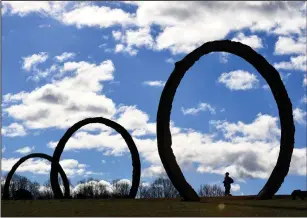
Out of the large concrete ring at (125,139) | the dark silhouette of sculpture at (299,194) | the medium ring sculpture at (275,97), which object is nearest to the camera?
the medium ring sculpture at (275,97)

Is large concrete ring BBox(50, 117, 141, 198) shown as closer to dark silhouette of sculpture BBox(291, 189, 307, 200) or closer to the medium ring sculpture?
the medium ring sculpture

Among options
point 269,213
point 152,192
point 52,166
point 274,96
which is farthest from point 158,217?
point 152,192

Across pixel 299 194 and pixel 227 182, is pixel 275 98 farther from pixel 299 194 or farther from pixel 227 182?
pixel 227 182

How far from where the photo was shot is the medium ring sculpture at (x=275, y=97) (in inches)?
698

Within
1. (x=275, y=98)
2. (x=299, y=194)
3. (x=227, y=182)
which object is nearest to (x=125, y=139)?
(x=227, y=182)

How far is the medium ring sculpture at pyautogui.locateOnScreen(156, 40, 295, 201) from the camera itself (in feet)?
58.1

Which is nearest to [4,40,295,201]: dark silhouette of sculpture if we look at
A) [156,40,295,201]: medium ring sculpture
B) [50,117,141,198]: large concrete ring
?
[156,40,295,201]: medium ring sculpture

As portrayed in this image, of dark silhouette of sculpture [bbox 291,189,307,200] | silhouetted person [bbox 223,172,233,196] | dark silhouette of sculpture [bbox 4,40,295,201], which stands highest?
dark silhouette of sculpture [bbox 4,40,295,201]

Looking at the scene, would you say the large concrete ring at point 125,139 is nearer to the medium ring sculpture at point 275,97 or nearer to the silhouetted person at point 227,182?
the silhouetted person at point 227,182

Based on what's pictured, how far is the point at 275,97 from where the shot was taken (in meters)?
19.5

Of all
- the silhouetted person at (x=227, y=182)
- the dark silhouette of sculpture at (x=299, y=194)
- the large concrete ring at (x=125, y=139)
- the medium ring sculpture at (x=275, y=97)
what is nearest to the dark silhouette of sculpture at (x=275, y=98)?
the medium ring sculpture at (x=275, y=97)

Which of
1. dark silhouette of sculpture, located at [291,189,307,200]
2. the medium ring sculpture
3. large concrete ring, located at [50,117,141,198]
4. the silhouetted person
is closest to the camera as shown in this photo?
the medium ring sculpture

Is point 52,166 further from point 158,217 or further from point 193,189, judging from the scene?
point 158,217

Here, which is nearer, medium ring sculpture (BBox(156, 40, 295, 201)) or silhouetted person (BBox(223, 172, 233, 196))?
medium ring sculpture (BBox(156, 40, 295, 201))
